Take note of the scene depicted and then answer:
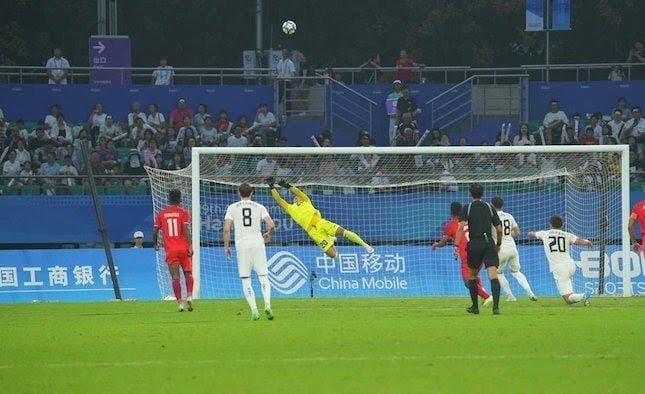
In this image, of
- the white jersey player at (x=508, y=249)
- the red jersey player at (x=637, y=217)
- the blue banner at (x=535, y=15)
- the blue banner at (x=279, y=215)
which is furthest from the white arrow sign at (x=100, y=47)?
the red jersey player at (x=637, y=217)

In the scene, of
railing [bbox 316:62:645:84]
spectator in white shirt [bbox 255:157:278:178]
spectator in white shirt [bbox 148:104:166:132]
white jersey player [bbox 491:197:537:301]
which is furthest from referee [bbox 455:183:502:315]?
railing [bbox 316:62:645:84]

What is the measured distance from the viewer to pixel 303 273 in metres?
28.2

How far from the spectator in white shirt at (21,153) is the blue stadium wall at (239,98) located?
2.82 metres

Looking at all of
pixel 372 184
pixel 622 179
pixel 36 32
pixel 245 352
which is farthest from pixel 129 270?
pixel 36 32

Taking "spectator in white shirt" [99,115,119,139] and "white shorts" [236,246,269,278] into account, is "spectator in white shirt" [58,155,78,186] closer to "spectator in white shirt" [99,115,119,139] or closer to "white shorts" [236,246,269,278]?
"spectator in white shirt" [99,115,119,139]

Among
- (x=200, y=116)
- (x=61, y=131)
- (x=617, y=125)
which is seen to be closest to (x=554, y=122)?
(x=617, y=125)

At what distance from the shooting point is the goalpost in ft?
91.7

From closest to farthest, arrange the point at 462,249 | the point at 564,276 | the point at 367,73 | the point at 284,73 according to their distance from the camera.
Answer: the point at 564,276 → the point at 462,249 → the point at 284,73 → the point at 367,73

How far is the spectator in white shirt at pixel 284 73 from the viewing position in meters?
35.6

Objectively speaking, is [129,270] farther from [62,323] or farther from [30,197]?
[62,323]

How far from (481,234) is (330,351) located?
17.0ft

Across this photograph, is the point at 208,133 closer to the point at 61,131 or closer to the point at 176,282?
the point at 61,131

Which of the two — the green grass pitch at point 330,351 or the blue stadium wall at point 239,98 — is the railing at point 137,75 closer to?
the blue stadium wall at point 239,98

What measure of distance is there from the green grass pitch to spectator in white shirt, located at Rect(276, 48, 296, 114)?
578 inches
